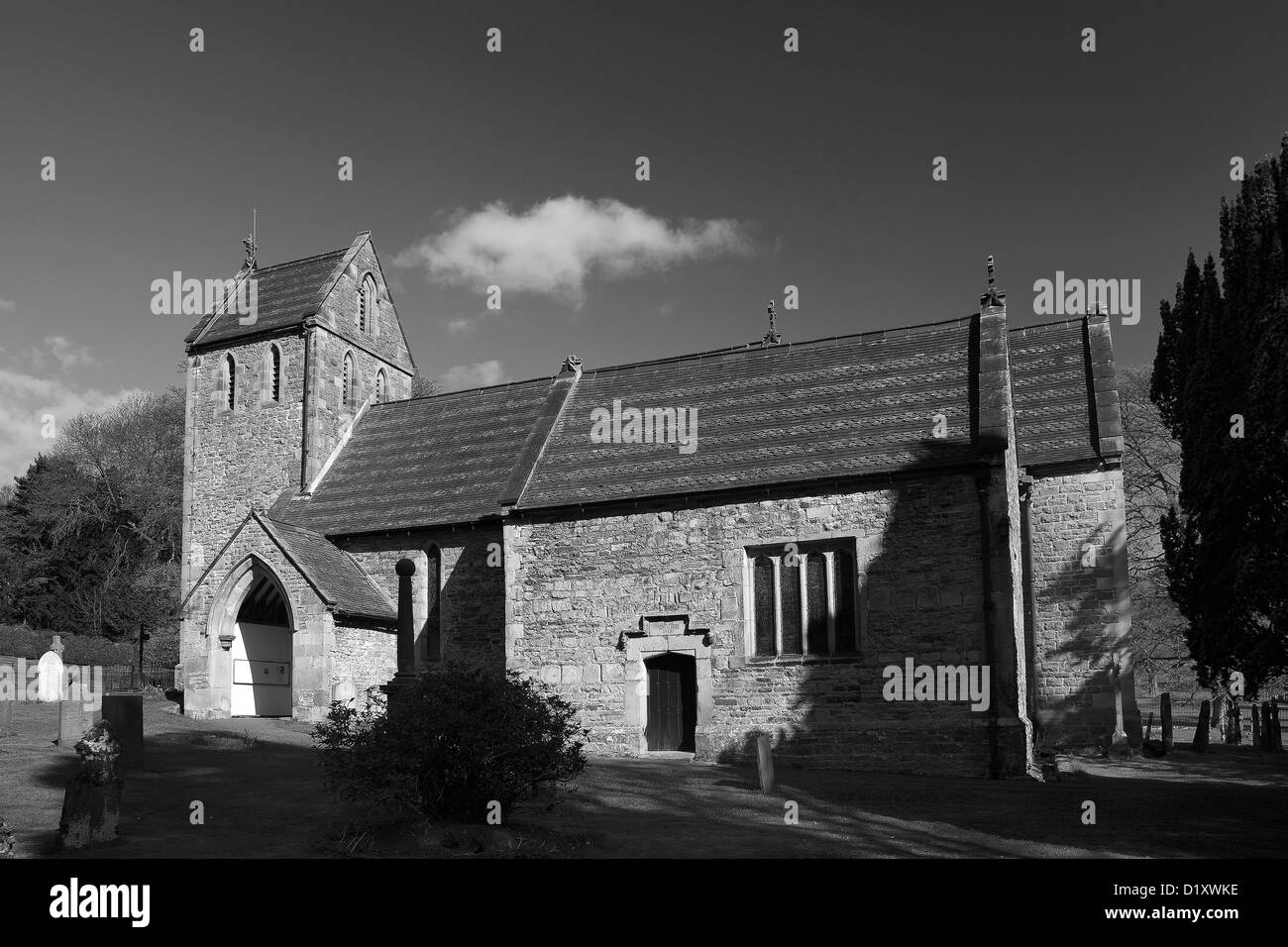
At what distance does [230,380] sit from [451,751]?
983 inches

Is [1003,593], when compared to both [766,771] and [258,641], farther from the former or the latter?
[258,641]

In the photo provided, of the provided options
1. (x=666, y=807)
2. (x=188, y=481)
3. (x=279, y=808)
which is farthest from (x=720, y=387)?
(x=188, y=481)

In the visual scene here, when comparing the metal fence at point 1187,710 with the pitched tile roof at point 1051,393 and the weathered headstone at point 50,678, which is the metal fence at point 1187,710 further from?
the weathered headstone at point 50,678

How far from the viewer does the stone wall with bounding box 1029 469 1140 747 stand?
2330cm

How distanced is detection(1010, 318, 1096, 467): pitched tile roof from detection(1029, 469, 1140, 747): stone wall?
0.69m

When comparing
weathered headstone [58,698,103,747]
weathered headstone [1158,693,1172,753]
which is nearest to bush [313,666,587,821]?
weathered headstone [58,698,103,747]

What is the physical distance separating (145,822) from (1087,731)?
1897 cm

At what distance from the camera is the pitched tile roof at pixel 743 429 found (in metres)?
22.5

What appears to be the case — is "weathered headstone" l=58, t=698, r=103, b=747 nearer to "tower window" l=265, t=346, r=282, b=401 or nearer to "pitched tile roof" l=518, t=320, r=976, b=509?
"pitched tile roof" l=518, t=320, r=976, b=509

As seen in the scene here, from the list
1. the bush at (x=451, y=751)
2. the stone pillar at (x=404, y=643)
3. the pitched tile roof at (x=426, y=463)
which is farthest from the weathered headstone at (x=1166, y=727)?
the bush at (x=451, y=751)

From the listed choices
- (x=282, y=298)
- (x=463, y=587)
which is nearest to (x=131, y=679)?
(x=282, y=298)

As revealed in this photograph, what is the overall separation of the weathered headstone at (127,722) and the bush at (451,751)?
6.56 meters

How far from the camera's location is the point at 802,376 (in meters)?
→ 25.3

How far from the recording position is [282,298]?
33.2 m
